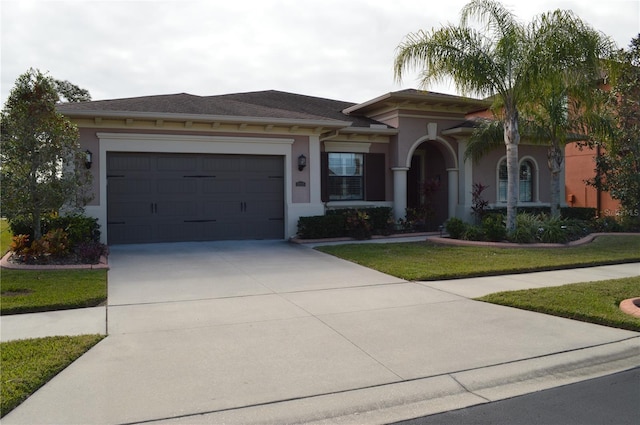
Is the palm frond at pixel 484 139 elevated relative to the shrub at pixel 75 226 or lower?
elevated

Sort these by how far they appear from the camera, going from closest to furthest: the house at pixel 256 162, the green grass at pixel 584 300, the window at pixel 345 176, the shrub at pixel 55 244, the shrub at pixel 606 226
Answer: the green grass at pixel 584 300
the shrub at pixel 55 244
the house at pixel 256 162
the shrub at pixel 606 226
the window at pixel 345 176

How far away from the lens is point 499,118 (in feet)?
52.3

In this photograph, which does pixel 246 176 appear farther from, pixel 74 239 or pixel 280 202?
pixel 74 239

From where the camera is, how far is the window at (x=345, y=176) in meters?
16.9

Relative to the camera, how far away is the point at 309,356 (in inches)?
204

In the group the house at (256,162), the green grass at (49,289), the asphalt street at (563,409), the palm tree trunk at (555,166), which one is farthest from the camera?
the palm tree trunk at (555,166)

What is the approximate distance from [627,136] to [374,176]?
8297 millimetres

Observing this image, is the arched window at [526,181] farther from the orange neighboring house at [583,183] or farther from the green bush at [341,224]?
the green bush at [341,224]

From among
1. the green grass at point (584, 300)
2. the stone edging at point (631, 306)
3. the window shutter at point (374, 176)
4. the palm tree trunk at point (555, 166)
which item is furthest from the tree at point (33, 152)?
the palm tree trunk at point (555, 166)

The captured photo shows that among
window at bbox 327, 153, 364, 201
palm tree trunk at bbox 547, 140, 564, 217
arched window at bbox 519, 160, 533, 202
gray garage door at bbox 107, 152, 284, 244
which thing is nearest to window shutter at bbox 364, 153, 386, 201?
window at bbox 327, 153, 364, 201

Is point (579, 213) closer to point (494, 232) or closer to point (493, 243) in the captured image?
point (494, 232)

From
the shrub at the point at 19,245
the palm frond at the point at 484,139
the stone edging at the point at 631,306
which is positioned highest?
the palm frond at the point at 484,139

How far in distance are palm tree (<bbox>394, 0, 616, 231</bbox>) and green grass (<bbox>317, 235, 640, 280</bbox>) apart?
3332mm

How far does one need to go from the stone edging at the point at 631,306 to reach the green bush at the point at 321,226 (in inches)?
334
